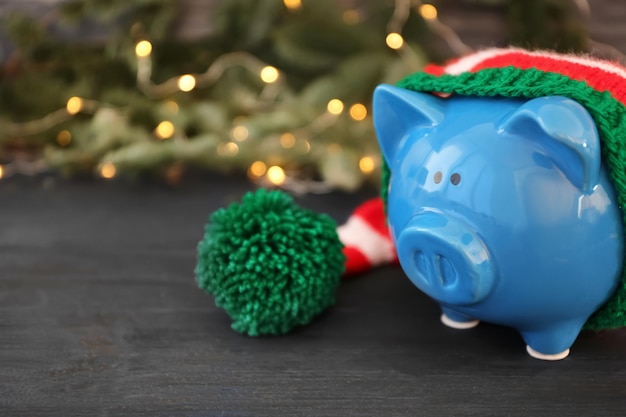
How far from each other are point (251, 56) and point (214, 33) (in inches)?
5.8

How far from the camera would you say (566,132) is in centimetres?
67

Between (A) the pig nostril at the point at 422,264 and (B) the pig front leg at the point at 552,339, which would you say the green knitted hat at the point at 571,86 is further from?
(A) the pig nostril at the point at 422,264

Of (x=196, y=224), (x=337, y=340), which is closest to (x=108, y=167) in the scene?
(x=196, y=224)

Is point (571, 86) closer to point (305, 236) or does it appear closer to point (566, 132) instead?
point (566, 132)

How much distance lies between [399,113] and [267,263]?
24 centimetres

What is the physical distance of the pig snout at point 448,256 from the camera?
0.72 m

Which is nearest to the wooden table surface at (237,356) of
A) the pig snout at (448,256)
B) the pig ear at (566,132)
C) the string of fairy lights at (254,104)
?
the pig snout at (448,256)

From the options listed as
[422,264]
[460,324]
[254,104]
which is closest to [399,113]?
[422,264]

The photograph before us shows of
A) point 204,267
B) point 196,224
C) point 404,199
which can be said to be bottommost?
point 196,224

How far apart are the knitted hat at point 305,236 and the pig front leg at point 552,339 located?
0.03 metres

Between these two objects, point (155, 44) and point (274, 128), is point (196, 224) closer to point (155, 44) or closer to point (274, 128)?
point (274, 128)

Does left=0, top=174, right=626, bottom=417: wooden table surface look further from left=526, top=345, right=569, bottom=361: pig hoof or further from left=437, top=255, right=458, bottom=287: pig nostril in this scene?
left=437, top=255, right=458, bottom=287: pig nostril

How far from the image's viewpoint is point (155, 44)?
5.84 ft

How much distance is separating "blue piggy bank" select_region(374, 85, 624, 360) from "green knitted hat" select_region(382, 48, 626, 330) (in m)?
0.02
